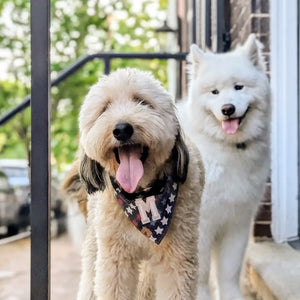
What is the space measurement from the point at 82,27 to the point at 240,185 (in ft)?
33.4

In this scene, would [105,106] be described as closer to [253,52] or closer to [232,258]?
[253,52]

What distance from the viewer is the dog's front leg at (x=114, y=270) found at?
2.16 meters

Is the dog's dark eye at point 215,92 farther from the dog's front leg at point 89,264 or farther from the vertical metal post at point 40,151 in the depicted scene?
the vertical metal post at point 40,151

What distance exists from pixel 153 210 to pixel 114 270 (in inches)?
11.3

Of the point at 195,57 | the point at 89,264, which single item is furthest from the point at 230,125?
the point at 89,264

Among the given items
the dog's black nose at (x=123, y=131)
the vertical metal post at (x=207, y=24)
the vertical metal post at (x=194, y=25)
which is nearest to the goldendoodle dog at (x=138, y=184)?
the dog's black nose at (x=123, y=131)

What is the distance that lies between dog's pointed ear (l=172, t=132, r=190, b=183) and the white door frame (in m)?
1.92

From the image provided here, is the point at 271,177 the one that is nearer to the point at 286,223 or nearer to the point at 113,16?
the point at 286,223

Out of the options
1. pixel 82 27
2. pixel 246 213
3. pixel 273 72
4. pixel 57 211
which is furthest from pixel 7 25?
pixel 246 213

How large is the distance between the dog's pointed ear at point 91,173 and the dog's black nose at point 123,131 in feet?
0.87

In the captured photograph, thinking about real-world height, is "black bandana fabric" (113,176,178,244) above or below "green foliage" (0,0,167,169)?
below

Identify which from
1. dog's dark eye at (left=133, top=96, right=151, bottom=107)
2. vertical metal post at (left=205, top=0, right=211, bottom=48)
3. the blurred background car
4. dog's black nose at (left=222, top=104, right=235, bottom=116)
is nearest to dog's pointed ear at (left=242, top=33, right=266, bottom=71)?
dog's black nose at (left=222, top=104, right=235, bottom=116)

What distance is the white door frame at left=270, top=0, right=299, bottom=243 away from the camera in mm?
3875

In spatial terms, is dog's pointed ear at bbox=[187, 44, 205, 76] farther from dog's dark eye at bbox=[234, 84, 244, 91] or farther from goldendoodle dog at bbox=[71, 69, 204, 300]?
goldendoodle dog at bbox=[71, 69, 204, 300]
